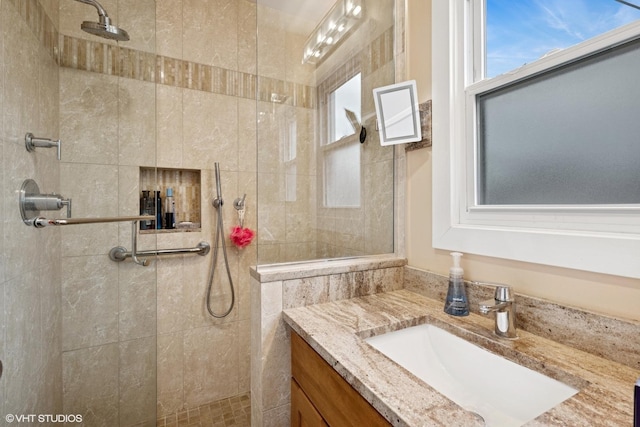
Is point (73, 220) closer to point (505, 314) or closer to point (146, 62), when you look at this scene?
point (146, 62)

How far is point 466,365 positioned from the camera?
2.61 feet

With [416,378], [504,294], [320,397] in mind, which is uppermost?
[504,294]

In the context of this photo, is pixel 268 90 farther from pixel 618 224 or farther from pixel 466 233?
pixel 618 224

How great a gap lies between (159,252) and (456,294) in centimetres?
161

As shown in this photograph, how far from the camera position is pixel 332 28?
1446 millimetres

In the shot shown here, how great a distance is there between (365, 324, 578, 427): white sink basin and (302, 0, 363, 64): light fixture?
4.33 ft

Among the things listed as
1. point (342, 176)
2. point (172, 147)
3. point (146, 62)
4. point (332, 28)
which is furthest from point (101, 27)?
point (342, 176)

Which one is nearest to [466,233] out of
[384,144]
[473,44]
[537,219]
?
[537,219]

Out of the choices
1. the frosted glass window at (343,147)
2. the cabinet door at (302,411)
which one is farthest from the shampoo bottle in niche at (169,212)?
the cabinet door at (302,411)

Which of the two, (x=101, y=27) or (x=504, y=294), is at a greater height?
(x=101, y=27)

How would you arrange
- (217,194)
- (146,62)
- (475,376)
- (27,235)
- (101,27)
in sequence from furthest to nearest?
(217,194) → (146,62) → (101,27) → (27,235) → (475,376)

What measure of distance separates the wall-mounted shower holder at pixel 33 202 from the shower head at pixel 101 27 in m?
0.78

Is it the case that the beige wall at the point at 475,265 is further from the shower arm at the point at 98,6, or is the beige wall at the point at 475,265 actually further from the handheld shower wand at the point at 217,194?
the shower arm at the point at 98,6

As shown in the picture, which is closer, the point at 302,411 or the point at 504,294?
the point at 504,294
